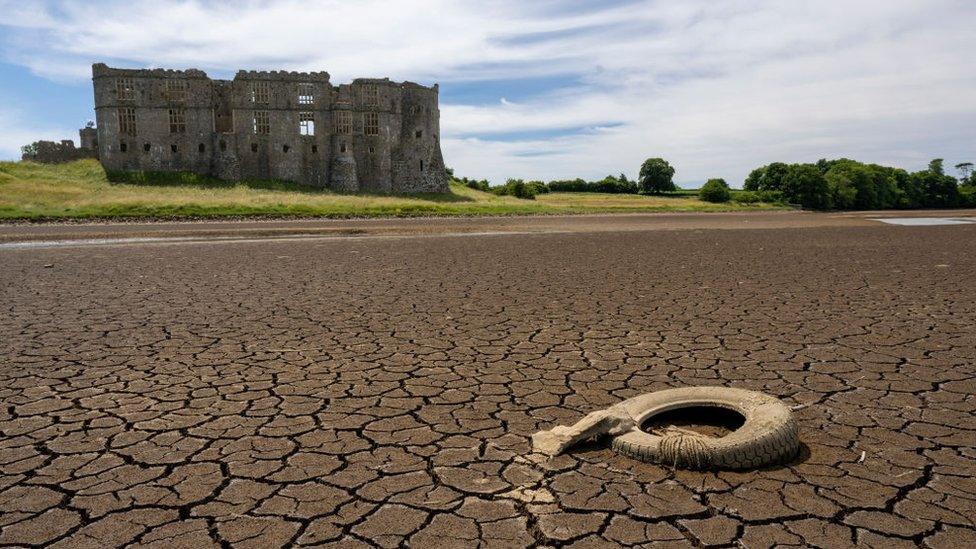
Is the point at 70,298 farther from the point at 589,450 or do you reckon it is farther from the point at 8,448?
the point at 589,450

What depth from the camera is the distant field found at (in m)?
37.2

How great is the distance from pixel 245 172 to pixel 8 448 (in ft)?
193

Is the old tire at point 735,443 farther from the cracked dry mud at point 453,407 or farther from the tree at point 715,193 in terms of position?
the tree at point 715,193

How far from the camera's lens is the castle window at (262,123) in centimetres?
5906

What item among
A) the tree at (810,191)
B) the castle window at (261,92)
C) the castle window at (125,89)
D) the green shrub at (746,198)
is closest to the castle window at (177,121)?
the castle window at (125,89)

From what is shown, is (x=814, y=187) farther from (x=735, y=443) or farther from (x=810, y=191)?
(x=735, y=443)

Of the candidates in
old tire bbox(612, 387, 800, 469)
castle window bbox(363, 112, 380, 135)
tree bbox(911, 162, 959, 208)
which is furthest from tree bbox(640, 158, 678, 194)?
old tire bbox(612, 387, 800, 469)

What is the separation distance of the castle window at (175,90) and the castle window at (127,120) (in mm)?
3353

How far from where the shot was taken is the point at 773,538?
333cm

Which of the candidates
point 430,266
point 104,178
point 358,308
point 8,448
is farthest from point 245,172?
point 8,448

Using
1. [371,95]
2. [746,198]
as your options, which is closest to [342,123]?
[371,95]

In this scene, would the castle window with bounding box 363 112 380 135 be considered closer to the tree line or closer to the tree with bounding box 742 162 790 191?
the tree line

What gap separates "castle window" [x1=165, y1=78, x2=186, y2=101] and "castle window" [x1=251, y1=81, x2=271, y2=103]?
5991 millimetres

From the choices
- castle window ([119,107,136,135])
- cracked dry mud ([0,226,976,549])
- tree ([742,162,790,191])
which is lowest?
cracked dry mud ([0,226,976,549])
